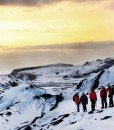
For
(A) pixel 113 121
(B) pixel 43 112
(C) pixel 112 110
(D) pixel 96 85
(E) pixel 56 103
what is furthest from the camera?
(D) pixel 96 85

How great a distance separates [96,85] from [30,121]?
2269 cm

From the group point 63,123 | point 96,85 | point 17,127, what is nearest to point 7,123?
point 17,127

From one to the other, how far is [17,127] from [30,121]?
8.71ft

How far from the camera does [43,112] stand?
65625 millimetres

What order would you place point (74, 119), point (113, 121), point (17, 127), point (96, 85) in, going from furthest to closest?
point (96, 85) → point (17, 127) → point (74, 119) → point (113, 121)

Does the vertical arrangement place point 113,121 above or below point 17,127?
above

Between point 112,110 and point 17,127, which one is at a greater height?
point 112,110

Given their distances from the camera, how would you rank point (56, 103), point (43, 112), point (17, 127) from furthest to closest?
1. point (56, 103)
2. point (43, 112)
3. point (17, 127)

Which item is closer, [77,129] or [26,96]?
[77,129]

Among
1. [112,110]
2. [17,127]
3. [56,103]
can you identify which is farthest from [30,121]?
[112,110]

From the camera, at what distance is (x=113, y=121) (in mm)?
39719

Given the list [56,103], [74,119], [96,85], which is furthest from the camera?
[96,85]

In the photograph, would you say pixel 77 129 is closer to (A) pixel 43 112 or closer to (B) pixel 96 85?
(A) pixel 43 112

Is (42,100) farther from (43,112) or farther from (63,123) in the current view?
(63,123)
